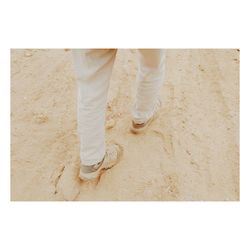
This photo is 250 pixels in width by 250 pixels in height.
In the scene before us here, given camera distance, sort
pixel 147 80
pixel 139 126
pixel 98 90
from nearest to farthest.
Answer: pixel 98 90, pixel 147 80, pixel 139 126

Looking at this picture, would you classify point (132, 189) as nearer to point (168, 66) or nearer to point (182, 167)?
point (182, 167)

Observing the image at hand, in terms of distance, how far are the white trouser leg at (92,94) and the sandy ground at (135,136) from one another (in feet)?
0.63

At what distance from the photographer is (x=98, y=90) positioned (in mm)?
1219

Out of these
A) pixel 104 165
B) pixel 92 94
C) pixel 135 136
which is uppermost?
pixel 92 94

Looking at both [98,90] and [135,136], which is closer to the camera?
[98,90]

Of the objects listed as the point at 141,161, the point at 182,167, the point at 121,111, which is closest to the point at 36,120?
the point at 121,111

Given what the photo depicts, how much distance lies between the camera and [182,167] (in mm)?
1645

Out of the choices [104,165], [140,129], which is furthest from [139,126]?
[104,165]

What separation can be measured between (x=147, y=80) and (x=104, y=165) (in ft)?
1.29

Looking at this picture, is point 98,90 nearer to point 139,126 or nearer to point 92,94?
point 92,94

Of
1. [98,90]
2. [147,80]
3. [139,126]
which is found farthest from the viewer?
[139,126]

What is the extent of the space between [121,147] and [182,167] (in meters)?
0.28

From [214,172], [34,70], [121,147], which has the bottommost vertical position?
[214,172]

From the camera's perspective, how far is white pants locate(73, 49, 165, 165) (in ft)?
3.72
